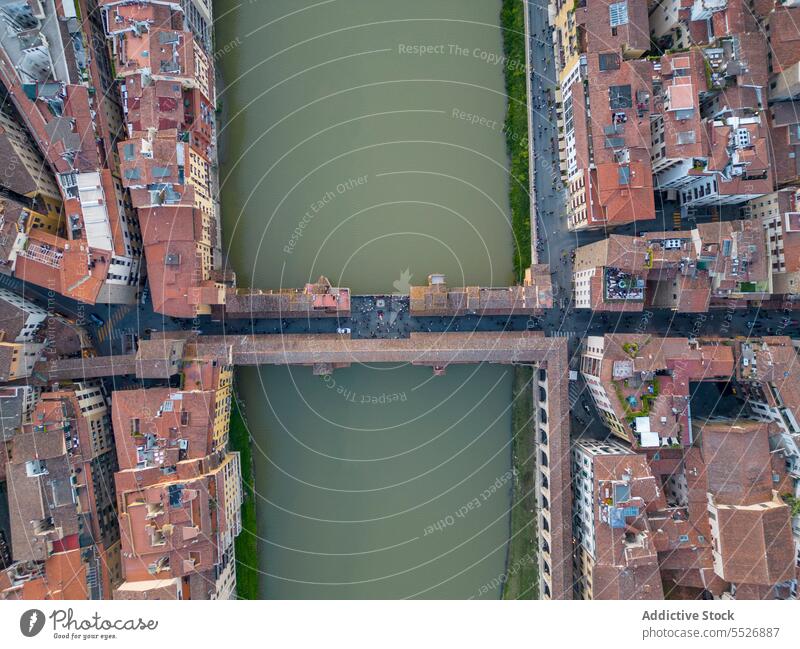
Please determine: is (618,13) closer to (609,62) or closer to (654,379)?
(609,62)

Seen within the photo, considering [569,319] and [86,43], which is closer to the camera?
[86,43]

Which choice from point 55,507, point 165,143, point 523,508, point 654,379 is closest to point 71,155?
point 165,143

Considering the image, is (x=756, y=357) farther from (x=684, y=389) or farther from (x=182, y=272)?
(x=182, y=272)

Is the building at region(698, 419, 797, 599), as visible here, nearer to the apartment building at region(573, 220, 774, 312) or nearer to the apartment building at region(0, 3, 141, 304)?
the apartment building at region(573, 220, 774, 312)

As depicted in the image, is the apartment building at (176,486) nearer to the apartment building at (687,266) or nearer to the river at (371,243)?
the river at (371,243)
